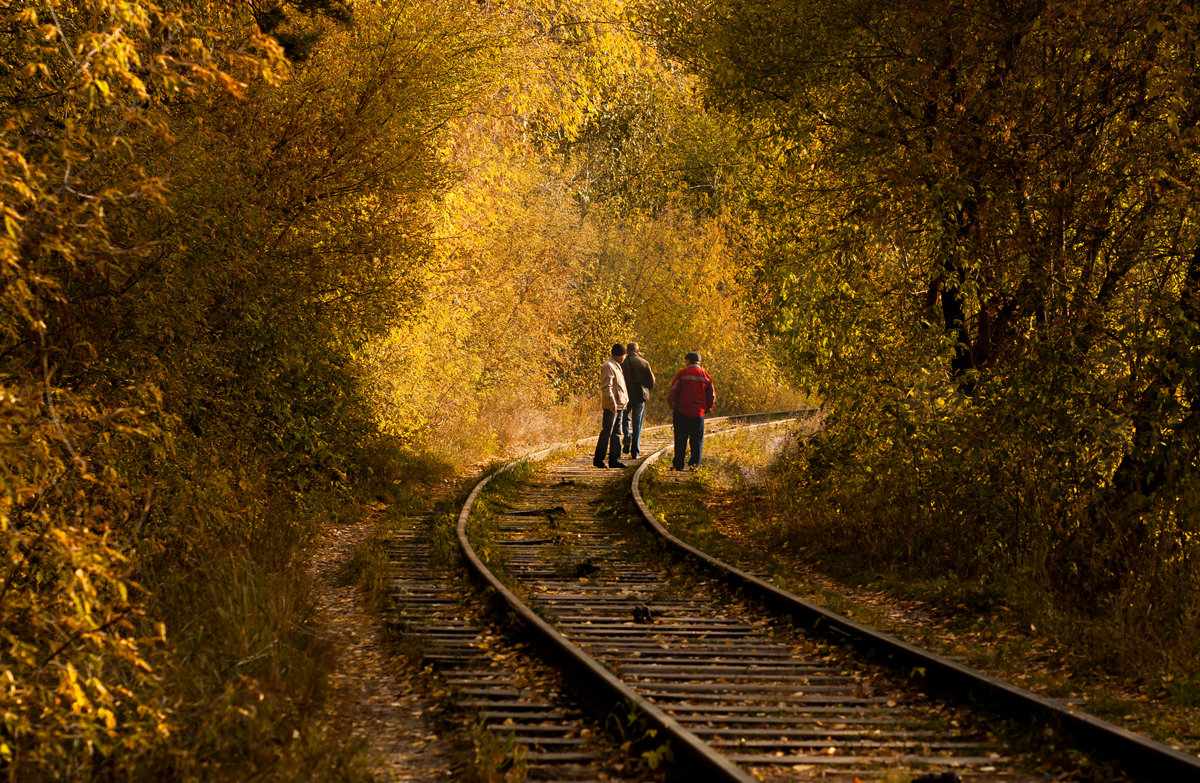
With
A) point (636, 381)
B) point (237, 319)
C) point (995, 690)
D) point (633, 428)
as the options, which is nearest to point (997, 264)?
point (995, 690)

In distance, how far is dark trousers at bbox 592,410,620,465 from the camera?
19.8 metres

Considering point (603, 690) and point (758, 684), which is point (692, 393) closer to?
point (758, 684)

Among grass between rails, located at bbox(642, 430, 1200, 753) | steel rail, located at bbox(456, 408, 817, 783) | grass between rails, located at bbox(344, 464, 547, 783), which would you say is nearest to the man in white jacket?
grass between rails, located at bbox(344, 464, 547, 783)

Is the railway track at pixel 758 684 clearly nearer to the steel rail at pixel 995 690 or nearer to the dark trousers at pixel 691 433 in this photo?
the steel rail at pixel 995 690

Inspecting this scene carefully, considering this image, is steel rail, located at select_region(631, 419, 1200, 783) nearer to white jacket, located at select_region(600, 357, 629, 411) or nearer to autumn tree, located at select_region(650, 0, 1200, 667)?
autumn tree, located at select_region(650, 0, 1200, 667)

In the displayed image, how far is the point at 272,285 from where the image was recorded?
36.5ft

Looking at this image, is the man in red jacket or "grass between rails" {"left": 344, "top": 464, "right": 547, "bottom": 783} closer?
"grass between rails" {"left": 344, "top": 464, "right": 547, "bottom": 783}

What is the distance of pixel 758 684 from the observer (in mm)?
6793

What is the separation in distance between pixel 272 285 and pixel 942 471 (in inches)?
268

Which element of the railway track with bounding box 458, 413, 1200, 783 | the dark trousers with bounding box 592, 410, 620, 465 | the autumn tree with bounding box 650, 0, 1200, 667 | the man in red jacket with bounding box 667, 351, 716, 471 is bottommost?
the dark trousers with bounding box 592, 410, 620, 465

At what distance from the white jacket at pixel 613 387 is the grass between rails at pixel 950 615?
128 inches

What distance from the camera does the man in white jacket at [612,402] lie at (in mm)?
18953

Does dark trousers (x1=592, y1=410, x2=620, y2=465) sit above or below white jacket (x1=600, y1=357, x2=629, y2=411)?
below

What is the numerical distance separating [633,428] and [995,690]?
575 inches
